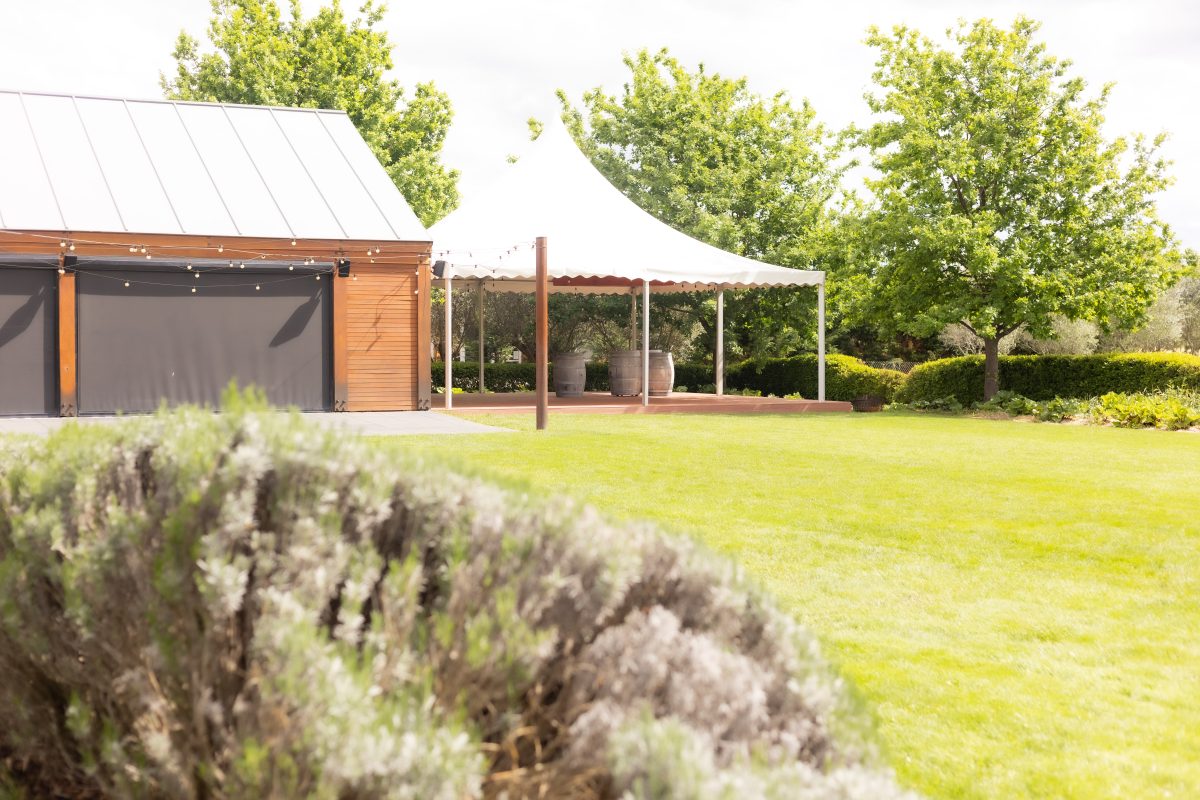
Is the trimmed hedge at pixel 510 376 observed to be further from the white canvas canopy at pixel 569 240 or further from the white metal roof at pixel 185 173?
the white metal roof at pixel 185 173

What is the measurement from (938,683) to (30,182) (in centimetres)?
1681

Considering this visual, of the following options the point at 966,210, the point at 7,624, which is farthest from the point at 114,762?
the point at 966,210

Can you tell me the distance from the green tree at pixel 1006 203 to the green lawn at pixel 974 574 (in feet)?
27.4

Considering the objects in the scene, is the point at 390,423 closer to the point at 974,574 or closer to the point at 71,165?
the point at 71,165

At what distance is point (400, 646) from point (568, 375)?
21.8m

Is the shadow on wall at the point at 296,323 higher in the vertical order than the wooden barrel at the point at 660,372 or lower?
higher

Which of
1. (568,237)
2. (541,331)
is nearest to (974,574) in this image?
(541,331)

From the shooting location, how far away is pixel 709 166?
31.0 metres

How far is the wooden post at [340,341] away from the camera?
17906mm

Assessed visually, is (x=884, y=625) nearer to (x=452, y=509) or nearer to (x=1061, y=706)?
(x=1061, y=706)

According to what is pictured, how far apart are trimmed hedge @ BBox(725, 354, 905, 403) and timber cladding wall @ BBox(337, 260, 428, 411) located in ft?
34.9

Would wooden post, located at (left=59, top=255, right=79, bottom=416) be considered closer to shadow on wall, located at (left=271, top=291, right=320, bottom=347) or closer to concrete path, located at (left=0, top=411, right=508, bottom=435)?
concrete path, located at (left=0, top=411, right=508, bottom=435)

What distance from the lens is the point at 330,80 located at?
34.1 m

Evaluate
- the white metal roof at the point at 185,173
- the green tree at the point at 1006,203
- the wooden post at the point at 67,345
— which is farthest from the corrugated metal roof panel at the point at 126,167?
the green tree at the point at 1006,203
